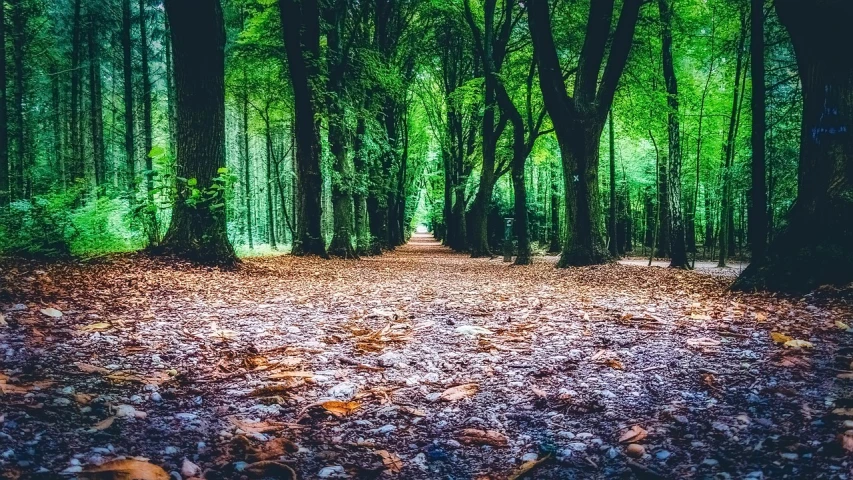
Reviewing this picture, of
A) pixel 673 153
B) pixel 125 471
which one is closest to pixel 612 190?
pixel 673 153

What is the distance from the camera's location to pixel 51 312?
4055 millimetres

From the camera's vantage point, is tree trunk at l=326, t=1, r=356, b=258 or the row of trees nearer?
the row of trees

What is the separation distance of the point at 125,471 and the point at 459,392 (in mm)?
1780

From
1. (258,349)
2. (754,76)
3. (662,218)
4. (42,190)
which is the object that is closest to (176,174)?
(258,349)

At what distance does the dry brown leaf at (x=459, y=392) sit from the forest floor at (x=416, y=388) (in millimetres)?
16

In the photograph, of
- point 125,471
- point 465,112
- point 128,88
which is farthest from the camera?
point 465,112

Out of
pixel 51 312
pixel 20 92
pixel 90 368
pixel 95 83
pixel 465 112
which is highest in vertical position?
pixel 95 83

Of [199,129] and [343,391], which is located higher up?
[199,129]

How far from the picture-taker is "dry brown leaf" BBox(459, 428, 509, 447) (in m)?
2.25

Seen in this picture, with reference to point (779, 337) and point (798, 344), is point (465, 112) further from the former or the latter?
point (798, 344)

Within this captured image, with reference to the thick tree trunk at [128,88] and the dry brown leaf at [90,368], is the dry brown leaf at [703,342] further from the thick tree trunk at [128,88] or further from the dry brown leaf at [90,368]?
the thick tree trunk at [128,88]

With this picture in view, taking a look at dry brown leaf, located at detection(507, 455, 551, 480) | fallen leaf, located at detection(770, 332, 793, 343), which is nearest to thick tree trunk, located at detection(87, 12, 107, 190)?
dry brown leaf, located at detection(507, 455, 551, 480)

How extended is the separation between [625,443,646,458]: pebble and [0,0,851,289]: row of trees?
15.9 feet

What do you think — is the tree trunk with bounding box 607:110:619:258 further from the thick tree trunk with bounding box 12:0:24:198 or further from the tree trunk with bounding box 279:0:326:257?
the thick tree trunk with bounding box 12:0:24:198
